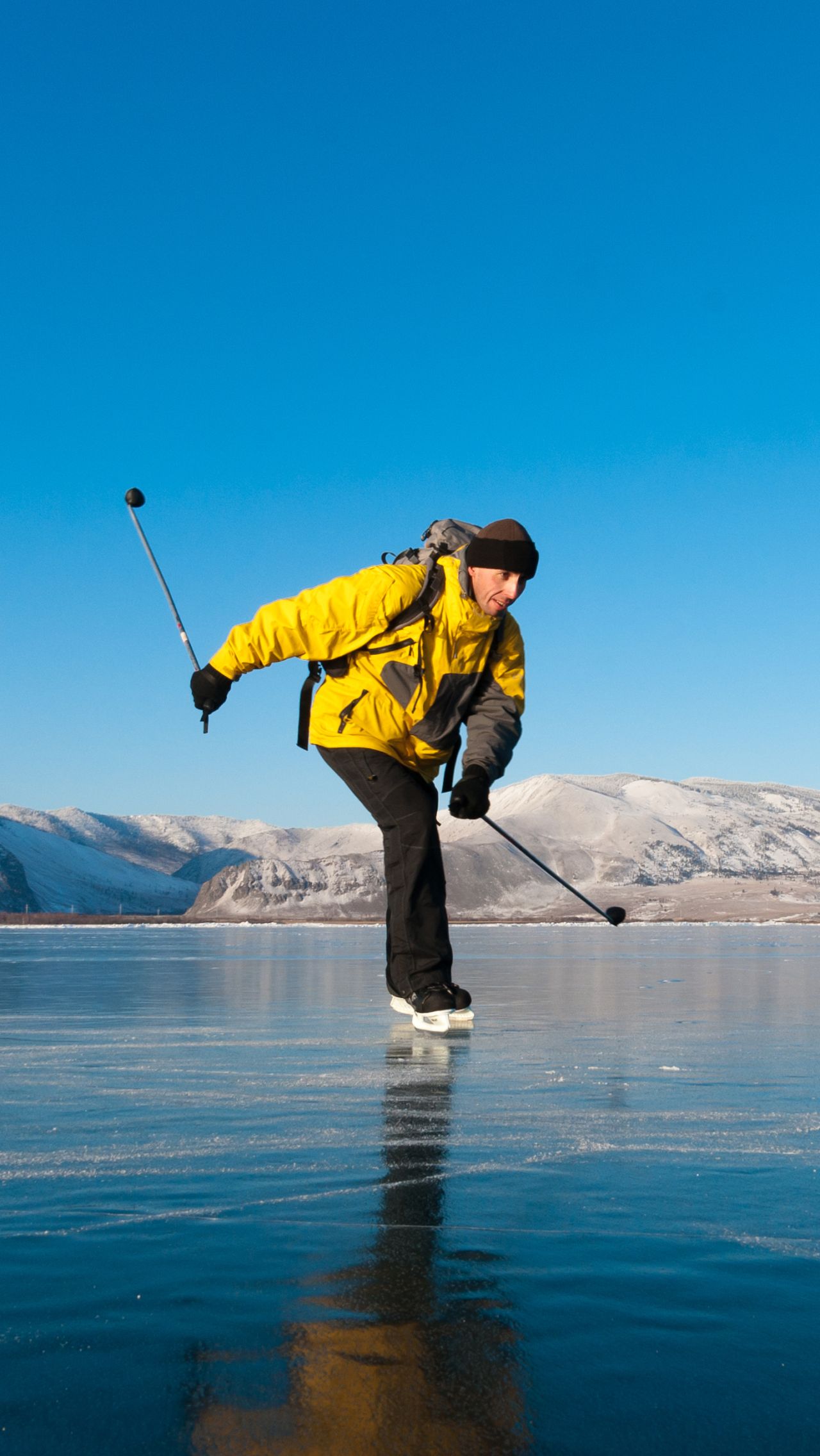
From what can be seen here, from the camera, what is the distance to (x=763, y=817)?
10888 centimetres

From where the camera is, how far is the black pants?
4.37 m

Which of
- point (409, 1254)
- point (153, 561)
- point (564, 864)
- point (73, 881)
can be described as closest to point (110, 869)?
point (73, 881)

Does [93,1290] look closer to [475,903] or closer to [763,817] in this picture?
[475,903]

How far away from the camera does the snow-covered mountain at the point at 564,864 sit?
87.1 meters

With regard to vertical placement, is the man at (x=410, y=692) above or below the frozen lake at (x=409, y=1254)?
above

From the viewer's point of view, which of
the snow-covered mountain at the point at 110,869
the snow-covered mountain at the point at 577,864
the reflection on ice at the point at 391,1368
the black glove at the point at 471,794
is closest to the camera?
the reflection on ice at the point at 391,1368

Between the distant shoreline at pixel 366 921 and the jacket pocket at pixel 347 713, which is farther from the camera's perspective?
the distant shoreline at pixel 366 921

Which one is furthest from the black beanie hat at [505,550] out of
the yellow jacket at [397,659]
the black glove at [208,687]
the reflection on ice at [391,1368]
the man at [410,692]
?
the reflection on ice at [391,1368]

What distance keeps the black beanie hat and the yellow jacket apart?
0.43 feet

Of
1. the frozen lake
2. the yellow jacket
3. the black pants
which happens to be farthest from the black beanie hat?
the frozen lake

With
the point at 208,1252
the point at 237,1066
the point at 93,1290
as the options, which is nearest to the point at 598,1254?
the point at 208,1252

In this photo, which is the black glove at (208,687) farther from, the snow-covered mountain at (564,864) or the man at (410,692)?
the snow-covered mountain at (564,864)

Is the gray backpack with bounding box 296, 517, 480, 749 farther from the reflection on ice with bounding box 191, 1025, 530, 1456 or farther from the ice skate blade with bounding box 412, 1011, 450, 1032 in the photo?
the reflection on ice with bounding box 191, 1025, 530, 1456

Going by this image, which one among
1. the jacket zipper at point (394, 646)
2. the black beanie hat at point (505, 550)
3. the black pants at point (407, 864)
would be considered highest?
the black beanie hat at point (505, 550)
